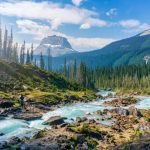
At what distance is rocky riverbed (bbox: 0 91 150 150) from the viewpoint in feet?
182

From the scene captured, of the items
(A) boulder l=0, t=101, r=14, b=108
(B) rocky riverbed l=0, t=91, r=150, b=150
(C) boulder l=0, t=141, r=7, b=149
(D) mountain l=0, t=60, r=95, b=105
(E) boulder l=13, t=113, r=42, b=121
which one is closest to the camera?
(C) boulder l=0, t=141, r=7, b=149

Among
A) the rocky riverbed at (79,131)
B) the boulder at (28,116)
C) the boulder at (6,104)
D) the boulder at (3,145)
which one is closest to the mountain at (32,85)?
the boulder at (6,104)

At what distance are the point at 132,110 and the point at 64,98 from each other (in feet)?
129

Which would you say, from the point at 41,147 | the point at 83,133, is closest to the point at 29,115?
the point at 83,133

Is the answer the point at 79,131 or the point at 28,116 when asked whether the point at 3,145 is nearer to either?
the point at 79,131

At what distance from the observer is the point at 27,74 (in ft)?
509

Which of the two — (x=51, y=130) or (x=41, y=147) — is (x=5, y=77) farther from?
(x=41, y=147)

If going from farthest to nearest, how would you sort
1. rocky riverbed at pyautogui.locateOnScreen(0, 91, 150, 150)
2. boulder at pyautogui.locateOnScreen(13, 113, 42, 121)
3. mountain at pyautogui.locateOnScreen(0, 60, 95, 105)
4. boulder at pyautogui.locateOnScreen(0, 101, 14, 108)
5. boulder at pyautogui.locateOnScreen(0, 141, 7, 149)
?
mountain at pyautogui.locateOnScreen(0, 60, 95, 105), boulder at pyautogui.locateOnScreen(0, 101, 14, 108), boulder at pyautogui.locateOnScreen(13, 113, 42, 121), rocky riverbed at pyautogui.locateOnScreen(0, 91, 150, 150), boulder at pyautogui.locateOnScreen(0, 141, 7, 149)

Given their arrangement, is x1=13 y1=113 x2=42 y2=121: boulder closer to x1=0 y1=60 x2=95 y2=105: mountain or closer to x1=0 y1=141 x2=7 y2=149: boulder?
x1=0 y1=60 x2=95 y2=105: mountain

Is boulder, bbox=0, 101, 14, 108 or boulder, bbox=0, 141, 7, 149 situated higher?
boulder, bbox=0, 101, 14, 108

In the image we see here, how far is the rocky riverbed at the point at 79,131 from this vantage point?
55.5m

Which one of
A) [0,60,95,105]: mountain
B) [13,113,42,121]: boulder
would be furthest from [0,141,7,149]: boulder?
[0,60,95,105]: mountain

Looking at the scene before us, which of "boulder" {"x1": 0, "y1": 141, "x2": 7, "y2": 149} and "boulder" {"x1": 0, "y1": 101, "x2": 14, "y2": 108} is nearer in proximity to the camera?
"boulder" {"x1": 0, "y1": 141, "x2": 7, "y2": 149}

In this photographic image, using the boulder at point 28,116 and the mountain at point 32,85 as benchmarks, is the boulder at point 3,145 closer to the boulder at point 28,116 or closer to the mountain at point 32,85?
the boulder at point 28,116
